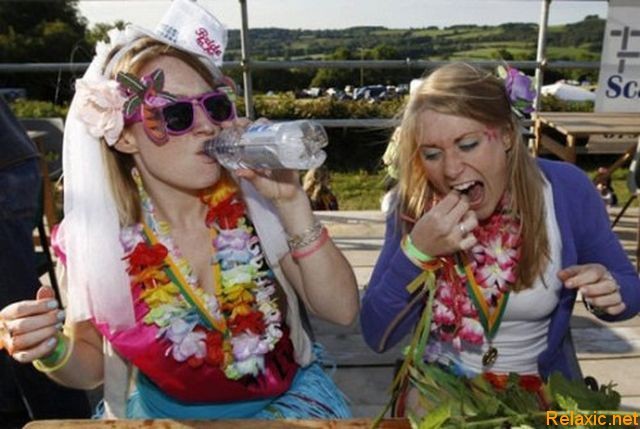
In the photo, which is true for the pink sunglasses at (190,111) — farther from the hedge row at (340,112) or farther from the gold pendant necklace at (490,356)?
the gold pendant necklace at (490,356)

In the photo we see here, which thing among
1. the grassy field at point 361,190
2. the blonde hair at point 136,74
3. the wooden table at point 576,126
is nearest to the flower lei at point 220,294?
the blonde hair at point 136,74

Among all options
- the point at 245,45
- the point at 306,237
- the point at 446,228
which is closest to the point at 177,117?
the point at 306,237

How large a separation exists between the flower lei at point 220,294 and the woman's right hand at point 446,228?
17.0 inches

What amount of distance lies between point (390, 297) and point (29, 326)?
0.83m

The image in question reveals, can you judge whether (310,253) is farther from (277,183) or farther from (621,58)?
(621,58)

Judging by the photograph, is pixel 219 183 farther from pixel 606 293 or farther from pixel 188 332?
pixel 606 293

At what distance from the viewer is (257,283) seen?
1.68 meters

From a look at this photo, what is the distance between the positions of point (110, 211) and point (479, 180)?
885 millimetres

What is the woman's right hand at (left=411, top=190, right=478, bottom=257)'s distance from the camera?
1.46 m

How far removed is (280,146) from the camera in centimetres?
122

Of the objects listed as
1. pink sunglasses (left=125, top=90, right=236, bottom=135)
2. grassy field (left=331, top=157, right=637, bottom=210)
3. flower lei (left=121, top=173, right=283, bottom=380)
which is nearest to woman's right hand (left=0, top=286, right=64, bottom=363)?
flower lei (left=121, top=173, right=283, bottom=380)

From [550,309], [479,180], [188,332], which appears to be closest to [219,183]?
[188,332]

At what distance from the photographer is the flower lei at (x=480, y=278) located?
1709 mm

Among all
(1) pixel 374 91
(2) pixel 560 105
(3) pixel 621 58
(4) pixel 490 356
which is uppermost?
(3) pixel 621 58
